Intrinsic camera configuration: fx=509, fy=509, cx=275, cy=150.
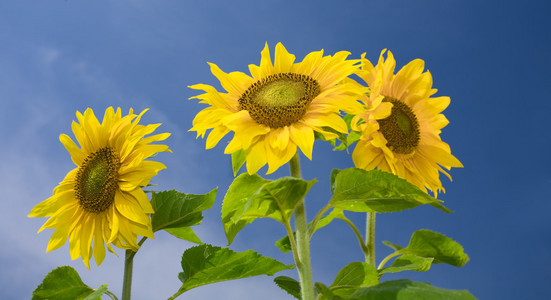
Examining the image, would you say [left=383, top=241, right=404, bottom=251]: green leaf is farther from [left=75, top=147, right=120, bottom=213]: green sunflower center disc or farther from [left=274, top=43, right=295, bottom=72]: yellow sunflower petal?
[left=75, top=147, right=120, bottom=213]: green sunflower center disc

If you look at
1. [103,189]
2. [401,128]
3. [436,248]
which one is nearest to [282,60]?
[401,128]

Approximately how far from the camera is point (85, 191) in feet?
8.50

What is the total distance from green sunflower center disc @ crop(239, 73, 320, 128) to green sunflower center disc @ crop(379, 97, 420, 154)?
0.45 meters

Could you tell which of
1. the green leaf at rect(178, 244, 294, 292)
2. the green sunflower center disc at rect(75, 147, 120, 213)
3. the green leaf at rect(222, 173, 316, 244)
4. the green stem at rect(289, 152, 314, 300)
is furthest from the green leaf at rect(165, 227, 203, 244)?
the green stem at rect(289, 152, 314, 300)

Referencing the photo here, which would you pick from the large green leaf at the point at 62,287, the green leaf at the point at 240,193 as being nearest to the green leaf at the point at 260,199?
the green leaf at the point at 240,193

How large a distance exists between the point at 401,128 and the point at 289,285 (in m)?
0.91

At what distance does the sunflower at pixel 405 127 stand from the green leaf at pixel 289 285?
605 mm

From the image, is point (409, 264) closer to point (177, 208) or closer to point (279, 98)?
point (279, 98)

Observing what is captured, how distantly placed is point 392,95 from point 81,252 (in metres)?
1.75

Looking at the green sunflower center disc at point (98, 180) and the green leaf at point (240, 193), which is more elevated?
the green sunflower center disc at point (98, 180)

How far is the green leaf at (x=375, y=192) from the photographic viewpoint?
198cm

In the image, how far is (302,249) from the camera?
2.04m

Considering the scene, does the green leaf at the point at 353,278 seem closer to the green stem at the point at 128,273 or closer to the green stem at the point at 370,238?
the green stem at the point at 370,238

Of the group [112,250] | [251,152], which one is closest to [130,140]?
[112,250]
